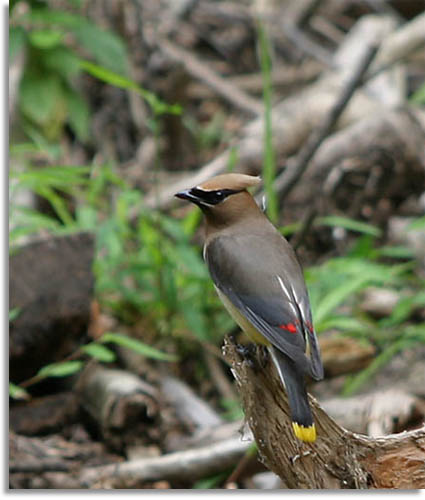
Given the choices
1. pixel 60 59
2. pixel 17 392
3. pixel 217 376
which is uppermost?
pixel 60 59

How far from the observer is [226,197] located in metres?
2.08

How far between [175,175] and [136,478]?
78.7 inches

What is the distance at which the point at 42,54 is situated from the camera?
3.75 metres

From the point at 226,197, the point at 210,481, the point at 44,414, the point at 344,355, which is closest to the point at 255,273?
the point at 226,197

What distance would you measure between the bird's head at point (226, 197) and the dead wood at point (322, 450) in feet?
0.95

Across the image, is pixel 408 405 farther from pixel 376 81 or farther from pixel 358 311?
pixel 376 81

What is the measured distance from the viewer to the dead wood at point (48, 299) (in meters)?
2.96

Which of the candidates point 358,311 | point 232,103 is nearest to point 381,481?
point 358,311

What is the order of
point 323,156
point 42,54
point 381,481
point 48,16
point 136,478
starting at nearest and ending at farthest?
point 381,481
point 136,478
point 48,16
point 42,54
point 323,156

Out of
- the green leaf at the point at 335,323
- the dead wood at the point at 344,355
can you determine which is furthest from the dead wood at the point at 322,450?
the dead wood at the point at 344,355

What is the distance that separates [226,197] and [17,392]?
1016 mm

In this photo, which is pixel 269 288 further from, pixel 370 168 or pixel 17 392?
pixel 370 168

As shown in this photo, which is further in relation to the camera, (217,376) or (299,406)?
(217,376)

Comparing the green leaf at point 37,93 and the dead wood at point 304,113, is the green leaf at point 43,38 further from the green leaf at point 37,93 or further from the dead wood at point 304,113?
the dead wood at point 304,113
